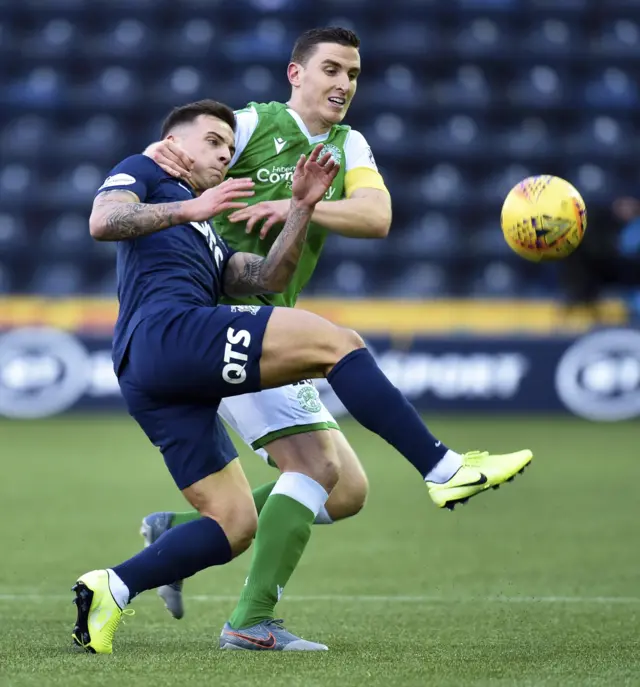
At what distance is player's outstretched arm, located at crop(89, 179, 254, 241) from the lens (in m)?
4.13

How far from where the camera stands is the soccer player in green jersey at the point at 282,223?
455 centimetres

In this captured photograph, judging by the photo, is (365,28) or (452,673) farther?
(365,28)

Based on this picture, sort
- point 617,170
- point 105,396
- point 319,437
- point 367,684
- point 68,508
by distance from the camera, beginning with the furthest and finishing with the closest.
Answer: point 617,170
point 105,396
point 68,508
point 319,437
point 367,684

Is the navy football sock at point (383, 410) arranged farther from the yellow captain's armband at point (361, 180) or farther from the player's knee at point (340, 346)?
the yellow captain's armband at point (361, 180)

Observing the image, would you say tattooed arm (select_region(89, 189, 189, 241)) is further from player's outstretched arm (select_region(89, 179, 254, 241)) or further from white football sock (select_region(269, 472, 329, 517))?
white football sock (select_region(269, 472, 329, 517))

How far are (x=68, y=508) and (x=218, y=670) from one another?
15.7 feet

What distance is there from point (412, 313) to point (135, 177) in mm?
10400

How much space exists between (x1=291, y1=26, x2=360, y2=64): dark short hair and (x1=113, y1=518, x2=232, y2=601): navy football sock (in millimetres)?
1935

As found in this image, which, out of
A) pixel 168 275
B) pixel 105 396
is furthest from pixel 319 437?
pixel 105 396

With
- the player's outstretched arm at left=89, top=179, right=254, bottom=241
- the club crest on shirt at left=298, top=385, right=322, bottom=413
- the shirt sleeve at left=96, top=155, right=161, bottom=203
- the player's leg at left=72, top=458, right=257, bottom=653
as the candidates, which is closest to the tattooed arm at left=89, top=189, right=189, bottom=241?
the player's outstretched arm at left=89, top=179, right=254, bottom=241

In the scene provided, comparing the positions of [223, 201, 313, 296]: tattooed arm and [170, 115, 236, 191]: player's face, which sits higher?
[170, 115, 236, 191]: player's face

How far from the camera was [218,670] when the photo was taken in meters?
3.83

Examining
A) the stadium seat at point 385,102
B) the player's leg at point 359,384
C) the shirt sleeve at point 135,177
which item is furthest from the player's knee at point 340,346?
the stadium seat at point 385,102

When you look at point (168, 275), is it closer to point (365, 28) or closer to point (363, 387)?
point (363, 387)
